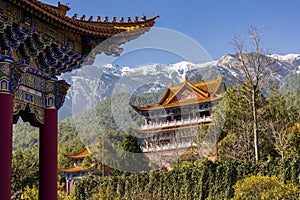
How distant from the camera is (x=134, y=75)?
106ft

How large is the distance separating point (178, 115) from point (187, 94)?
179 cm

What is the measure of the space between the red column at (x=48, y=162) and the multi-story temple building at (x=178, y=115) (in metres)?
23.8

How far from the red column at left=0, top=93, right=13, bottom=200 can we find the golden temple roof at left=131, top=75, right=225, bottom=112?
2856 centimetres

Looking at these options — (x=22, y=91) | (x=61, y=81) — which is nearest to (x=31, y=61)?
(x=22, y=91)

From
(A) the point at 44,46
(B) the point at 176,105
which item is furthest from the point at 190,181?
(B) the point at 176,105

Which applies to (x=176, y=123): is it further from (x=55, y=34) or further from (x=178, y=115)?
(x=55, y=34)

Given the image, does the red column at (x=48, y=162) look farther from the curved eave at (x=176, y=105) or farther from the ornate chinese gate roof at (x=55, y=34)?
the curved eave at (x=176, y=105)

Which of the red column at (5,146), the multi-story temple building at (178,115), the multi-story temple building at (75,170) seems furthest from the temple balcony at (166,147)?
the red column at (5,146)

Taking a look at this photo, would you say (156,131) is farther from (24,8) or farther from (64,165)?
(24,8)

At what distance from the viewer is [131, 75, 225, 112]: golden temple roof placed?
35.2 metres

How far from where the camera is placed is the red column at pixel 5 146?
5988 millimetres

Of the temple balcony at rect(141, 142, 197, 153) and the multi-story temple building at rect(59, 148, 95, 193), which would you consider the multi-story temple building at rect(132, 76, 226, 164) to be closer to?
the temple balcony at rect(141, 142, 197, 153)

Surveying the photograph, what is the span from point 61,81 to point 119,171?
68.8ft

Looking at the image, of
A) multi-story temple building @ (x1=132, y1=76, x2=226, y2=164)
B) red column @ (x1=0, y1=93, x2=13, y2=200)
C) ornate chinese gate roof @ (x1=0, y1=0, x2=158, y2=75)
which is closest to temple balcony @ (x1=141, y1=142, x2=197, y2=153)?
multi-story temple building @ (x1=132, y1=76, x2=226, y2=164)
